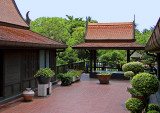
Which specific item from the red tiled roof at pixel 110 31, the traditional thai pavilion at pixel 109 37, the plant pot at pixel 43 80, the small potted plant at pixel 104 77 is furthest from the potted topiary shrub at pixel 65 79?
the red tiled roof at pixel 110 31

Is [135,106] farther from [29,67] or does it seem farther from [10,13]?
[10,13]

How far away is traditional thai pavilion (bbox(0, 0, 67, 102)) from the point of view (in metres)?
9.18

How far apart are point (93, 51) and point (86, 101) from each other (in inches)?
376

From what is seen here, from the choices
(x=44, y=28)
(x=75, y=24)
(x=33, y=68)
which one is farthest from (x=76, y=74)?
(x=75, y=24)

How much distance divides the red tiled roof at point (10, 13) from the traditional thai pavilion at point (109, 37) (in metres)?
6.14

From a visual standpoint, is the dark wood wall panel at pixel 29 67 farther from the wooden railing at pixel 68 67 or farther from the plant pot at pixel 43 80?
the wooden railing at pixel 68 67

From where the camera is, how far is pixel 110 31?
2058cm

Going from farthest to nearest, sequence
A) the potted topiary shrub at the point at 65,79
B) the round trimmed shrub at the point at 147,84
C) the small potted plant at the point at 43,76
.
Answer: the potted topiary shrub at the point at 65,79 → the small potted plant at the point at 43,76 → the round trimmed shrub at the point at 147,84

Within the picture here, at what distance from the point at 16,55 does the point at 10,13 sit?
13.1 ft

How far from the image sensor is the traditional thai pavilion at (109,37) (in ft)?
59.5

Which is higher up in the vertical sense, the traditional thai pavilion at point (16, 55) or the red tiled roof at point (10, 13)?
the red tiled roof at point (10, 13)

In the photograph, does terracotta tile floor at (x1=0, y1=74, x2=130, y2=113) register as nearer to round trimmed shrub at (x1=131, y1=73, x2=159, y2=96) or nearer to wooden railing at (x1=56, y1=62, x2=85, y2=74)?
round trimmed shrub at (x1=131, y1=73, x2=159, y2=96)

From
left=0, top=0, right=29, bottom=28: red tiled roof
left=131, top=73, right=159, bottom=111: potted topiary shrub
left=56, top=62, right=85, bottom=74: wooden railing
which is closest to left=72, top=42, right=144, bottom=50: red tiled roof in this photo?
left=56, top=62, right=85, bottom=74: wooden railing

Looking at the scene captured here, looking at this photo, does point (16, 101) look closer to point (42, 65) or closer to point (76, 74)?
point (42, 65)
